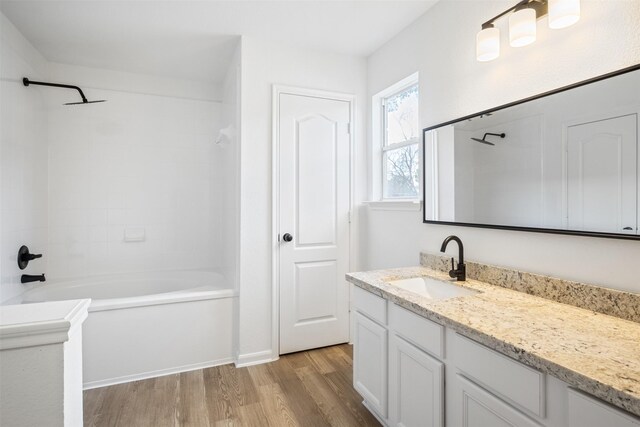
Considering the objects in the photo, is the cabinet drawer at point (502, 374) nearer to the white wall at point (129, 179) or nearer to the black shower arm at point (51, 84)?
the white wall at point (129, 179)

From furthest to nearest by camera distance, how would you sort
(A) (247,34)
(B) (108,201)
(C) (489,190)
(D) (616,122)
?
(B) (108,201) → (A) (247,34) → (C) (489,190) → (D) (616,122)

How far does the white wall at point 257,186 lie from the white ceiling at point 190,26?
16 cm

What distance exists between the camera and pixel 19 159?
2490 mm

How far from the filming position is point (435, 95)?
2.17 meters

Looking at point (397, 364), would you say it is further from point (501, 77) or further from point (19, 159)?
point (19, 159)

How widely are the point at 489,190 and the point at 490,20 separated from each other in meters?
0.88

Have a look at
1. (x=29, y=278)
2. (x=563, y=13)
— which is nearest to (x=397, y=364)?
(x=563, y=13)

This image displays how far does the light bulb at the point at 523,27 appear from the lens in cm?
147

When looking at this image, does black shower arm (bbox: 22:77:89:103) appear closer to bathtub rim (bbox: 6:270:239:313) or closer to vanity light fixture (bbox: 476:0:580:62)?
bathtub rim (bbox: 6:270:239:313)

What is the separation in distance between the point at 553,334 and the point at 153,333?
245cm

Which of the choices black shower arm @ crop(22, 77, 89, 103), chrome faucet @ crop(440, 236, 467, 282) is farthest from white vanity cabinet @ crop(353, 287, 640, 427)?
black shower arm @ crop(22, 77, 89, 103)

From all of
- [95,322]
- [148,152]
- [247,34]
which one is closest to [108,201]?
[148,152]

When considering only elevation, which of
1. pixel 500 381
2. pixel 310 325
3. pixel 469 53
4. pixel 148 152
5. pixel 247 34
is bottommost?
pixel 310 325

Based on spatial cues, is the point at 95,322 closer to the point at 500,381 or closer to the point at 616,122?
the point at 500,381
